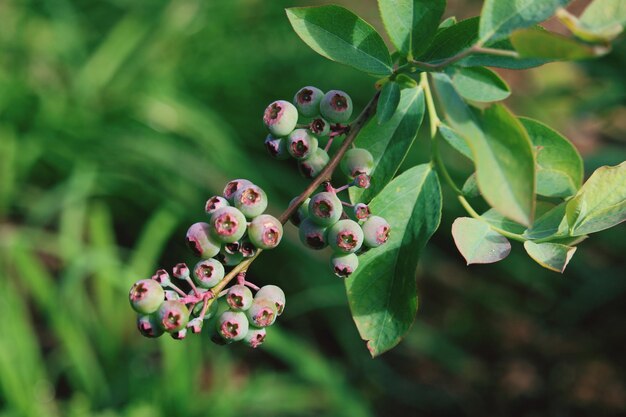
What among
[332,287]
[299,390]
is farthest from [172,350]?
[332,287]

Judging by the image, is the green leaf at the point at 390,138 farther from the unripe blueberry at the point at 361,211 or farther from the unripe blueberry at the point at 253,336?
the unripe blueberry at the point at 253,336

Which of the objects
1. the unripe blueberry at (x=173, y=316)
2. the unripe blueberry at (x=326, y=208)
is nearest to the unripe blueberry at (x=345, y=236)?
the unripe blueberry at (x=326, y=208)

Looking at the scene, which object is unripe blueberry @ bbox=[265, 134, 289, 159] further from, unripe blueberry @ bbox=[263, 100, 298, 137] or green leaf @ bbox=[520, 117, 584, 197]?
green leaf @ bbox=[520, 117, 584, 197]

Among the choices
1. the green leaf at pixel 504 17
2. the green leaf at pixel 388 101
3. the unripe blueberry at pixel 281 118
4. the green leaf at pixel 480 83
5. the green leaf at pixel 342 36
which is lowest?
the unripe blueberry at pixel 281 118

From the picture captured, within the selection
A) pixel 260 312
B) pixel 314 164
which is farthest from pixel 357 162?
pixel 260 312

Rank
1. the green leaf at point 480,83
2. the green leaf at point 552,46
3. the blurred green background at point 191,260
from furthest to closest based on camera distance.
→ the blurred green background at point 191,260, the green leaf at point 480,83, the green leaf at point 552,46

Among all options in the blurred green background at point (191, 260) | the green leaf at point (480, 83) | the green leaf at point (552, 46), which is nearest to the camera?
the green leaf at point (552, 46)
